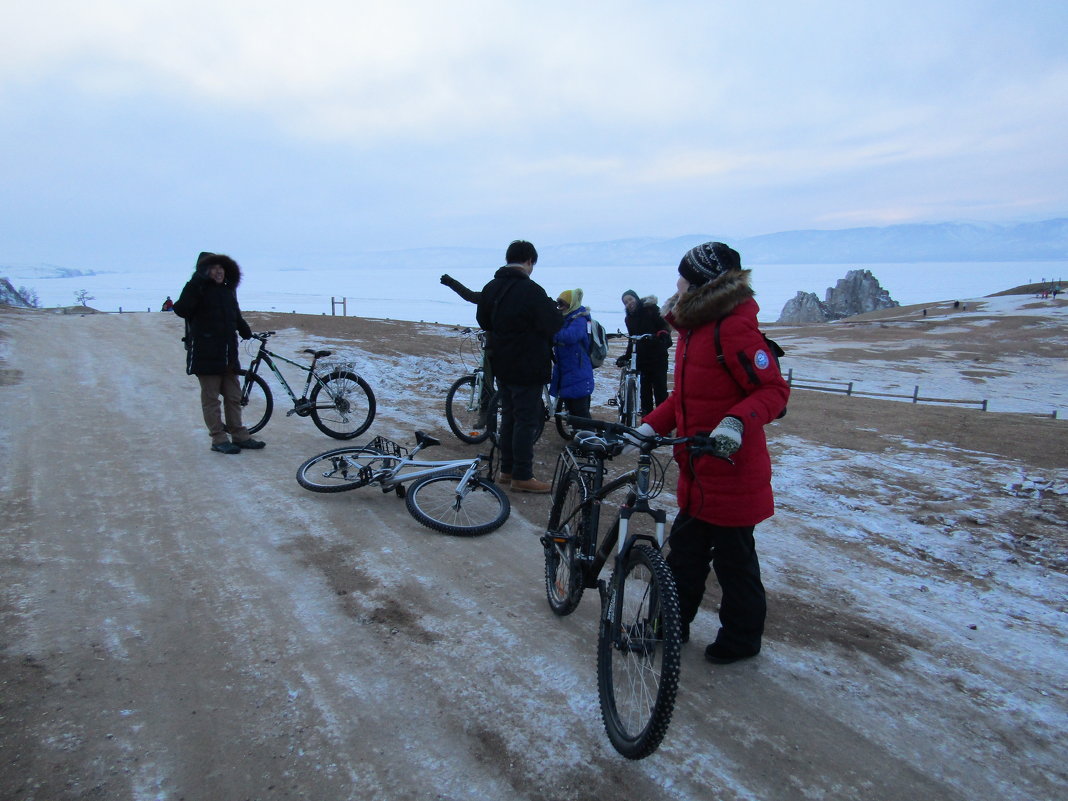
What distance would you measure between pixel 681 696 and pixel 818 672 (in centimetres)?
82

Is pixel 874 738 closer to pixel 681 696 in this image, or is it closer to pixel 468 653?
pixel 681 696

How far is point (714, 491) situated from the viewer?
10.4 feet

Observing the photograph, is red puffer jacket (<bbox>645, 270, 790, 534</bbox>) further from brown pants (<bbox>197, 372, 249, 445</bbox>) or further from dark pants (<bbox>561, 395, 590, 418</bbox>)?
brown pants (<bbox>197, 372, 249, 445</bbox>)

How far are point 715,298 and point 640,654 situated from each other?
162 centimetres

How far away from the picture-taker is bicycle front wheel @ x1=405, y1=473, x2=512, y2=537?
5035 mm

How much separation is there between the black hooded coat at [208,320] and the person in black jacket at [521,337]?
2.97 m

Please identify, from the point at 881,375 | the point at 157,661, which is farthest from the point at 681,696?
the point at 881,375

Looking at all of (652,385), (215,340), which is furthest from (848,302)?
(215,340)

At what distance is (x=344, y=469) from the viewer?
5750 millimetres

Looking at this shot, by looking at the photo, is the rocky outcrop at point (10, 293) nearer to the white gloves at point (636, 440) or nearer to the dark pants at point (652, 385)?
the dark pants at point (652, 385)

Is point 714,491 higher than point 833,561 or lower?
higher

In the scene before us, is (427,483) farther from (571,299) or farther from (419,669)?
(571,299)

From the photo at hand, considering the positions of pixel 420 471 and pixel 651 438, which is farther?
pixel 420 471

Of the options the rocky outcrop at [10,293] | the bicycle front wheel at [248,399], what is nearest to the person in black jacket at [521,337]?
the bicycle front wheel at [248,399]
